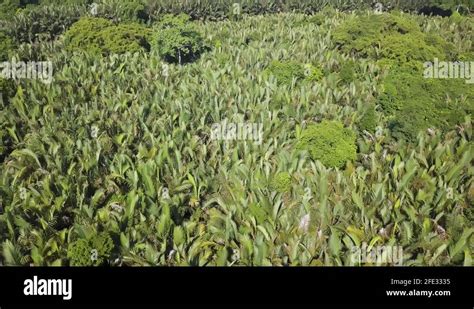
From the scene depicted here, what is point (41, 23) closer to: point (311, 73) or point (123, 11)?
point (123, 11)

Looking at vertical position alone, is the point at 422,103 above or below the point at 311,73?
below

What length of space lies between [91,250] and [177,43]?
421 inches

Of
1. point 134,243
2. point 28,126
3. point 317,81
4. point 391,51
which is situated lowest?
point 134,243

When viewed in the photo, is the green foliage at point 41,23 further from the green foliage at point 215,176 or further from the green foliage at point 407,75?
the green foliage at point 407,75

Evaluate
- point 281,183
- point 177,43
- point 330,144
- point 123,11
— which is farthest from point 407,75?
point 123,11

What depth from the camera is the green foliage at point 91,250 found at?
20.0 ft

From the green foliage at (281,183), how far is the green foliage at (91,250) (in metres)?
3.22

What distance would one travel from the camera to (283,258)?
6336 mm

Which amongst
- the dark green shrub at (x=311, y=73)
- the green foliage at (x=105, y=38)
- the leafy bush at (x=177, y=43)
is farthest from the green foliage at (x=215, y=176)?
the green foliage at (x=105, y=38)

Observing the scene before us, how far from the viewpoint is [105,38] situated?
16266 millimetres

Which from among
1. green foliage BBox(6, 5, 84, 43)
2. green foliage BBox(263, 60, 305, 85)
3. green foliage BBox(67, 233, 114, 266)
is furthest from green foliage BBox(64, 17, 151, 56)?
green foliage BBox(67, 233, 114, 266)
